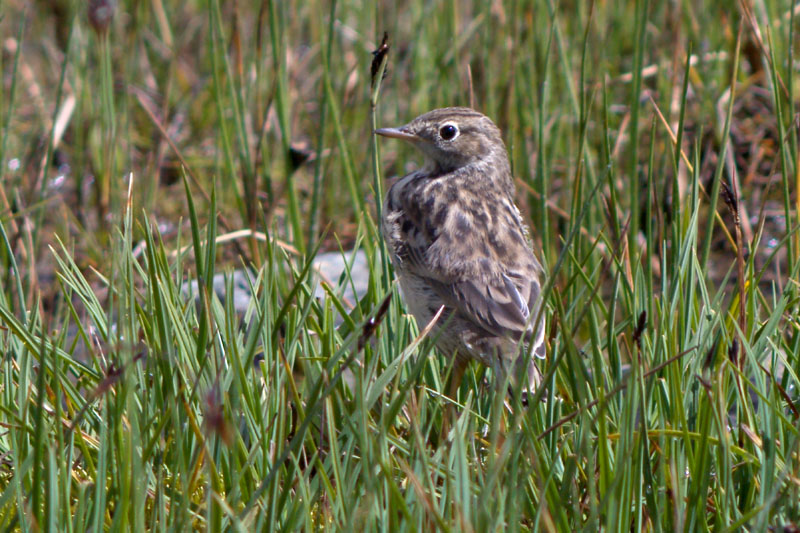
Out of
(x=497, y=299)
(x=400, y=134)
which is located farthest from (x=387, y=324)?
(x=400, y=134)

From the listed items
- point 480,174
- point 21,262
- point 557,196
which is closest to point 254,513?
point 480,174

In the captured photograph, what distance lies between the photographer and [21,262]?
459 cm

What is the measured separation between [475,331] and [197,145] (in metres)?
3.44

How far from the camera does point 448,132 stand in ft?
12.3

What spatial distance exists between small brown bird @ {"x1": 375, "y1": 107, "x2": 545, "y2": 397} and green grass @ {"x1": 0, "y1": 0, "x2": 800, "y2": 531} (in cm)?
11

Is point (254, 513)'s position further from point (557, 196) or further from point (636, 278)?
point (557, 196)

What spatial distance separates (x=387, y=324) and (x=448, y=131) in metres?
0.96

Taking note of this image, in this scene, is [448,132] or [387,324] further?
[448,132]

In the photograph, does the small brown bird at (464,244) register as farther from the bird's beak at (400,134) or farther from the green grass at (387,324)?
the green grass at (387,324)

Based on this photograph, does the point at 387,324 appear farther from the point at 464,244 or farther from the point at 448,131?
the point at 448,131

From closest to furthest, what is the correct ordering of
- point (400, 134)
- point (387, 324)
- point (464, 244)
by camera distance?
point (387, 324) → point (464, 244) → point (400, 134)

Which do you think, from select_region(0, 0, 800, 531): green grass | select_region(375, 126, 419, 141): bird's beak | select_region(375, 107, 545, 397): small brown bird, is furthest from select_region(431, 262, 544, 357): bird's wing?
select_region(375, 126, 419, 141): bird's beak

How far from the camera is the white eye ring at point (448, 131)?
3732mm

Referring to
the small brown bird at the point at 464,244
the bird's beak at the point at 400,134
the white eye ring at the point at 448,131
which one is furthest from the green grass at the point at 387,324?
the white eye ring at the point at 448,131
